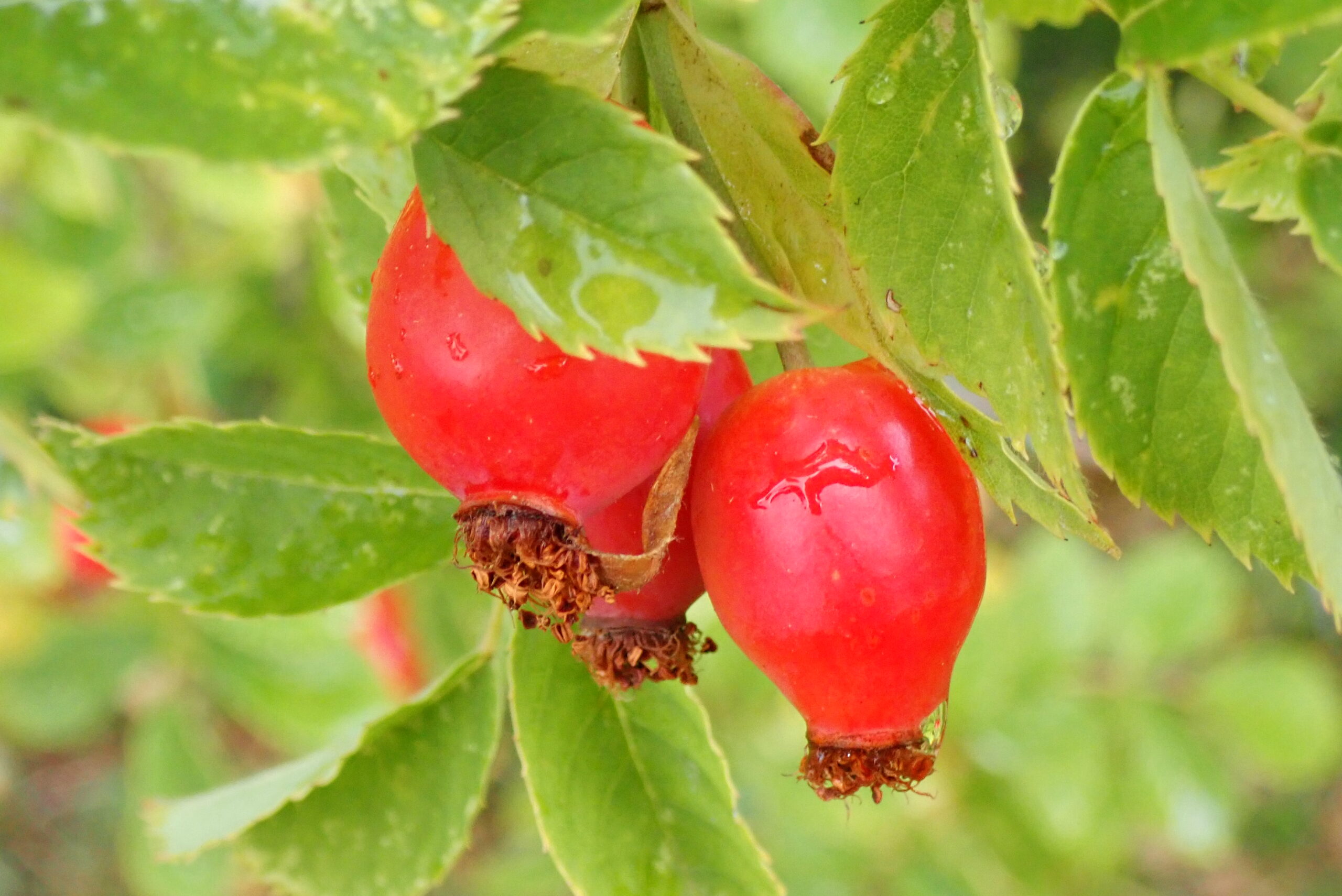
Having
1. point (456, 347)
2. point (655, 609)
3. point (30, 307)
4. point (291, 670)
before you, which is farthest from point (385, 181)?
point (291, 670)

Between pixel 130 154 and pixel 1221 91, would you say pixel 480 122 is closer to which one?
pixel 130 154

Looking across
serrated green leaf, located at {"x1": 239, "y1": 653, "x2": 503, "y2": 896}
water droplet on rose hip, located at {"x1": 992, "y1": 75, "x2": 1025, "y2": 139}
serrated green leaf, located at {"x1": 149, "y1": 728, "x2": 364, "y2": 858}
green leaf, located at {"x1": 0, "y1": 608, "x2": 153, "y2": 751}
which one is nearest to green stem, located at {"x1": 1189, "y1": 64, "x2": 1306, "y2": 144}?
water droplet on rose hip, located at {"x1": 992, "y1": 75, "x2": 1025, "y2": 139}

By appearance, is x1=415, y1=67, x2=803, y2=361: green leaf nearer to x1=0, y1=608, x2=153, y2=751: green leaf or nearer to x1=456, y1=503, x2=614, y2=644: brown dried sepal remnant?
x1=456, y1=503, x2=614, y2=644: brown dried sepal remnant

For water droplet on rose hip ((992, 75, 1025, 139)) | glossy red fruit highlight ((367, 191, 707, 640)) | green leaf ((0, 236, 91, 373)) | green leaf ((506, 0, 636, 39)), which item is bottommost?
glossy red fruit highlight ((367, 191, 707, 640))

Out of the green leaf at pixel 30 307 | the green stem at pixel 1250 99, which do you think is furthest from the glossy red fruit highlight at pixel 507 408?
the green leaf at pixel 30 307

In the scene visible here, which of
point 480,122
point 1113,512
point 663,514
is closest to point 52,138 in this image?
point 480,122

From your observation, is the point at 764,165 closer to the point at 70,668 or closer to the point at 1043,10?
the point at 1043,10
